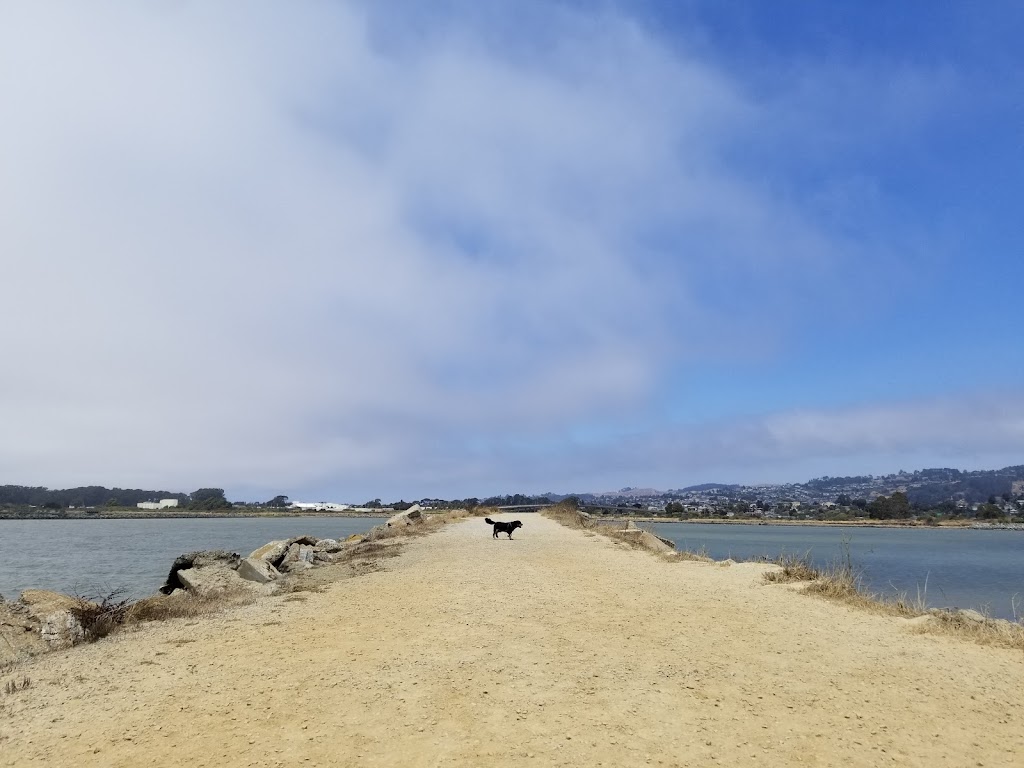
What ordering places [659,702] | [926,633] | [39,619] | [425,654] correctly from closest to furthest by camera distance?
[659,702], [425,654], [926,633], [39,619]

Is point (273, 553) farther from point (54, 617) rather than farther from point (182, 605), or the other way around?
point (54, 617)

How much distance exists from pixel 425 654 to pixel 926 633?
19.6 feet

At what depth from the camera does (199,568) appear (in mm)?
12172

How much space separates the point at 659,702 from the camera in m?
5.28

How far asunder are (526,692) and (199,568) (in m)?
9.07

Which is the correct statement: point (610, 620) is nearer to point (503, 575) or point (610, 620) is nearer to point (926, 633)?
point (926, 633)

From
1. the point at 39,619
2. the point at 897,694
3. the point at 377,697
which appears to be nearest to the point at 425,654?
the point at 377,697

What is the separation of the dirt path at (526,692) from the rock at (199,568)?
2.17m

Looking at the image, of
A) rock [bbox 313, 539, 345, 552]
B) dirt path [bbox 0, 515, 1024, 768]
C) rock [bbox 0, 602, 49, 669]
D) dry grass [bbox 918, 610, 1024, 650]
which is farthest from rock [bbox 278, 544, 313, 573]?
dry grass [bbox 918, 610, 1024, 650]

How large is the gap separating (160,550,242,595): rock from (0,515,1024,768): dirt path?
7.13 ft

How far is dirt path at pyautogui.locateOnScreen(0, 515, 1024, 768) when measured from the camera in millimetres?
4387

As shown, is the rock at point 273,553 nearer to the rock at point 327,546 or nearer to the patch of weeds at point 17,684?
the rock at point 327,546

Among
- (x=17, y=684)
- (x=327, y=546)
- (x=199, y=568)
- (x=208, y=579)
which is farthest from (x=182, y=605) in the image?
(x=327, y=546)

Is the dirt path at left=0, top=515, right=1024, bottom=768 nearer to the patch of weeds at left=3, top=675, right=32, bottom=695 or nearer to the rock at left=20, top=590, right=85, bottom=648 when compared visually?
the patch of weeds at left=3, top=675, right=32, bottom=695
